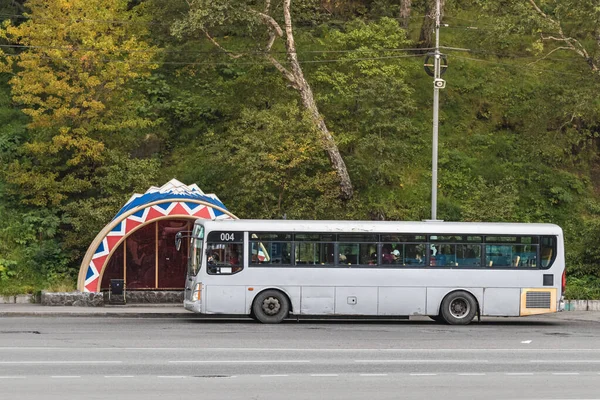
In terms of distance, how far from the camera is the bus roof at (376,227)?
81.9 ft

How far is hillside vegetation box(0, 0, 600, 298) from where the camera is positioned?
34.2 m

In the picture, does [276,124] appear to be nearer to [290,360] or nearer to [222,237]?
[222,237]

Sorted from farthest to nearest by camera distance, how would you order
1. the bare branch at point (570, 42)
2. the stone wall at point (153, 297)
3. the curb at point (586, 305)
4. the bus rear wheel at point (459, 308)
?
the bare branch at point (570, 42)
the curb at point (586, 305)
the stone wall at point (153, 297)
the bus rear wheel at point (459, 308)

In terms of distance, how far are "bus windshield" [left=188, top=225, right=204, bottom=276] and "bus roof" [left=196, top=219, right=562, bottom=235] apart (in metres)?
0.31

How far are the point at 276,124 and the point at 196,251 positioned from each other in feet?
33.7

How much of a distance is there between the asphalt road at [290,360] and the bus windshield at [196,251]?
1.41 m

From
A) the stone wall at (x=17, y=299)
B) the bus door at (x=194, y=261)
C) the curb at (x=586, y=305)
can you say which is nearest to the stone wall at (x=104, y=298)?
the stone wall at (x=17, y=299)

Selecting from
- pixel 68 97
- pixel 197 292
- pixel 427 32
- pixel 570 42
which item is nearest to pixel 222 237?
pixel 197 292

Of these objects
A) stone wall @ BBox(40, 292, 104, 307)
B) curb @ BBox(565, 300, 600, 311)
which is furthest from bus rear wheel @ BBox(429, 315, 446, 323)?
stone wall @ BBox(40, 292, 104, 307)

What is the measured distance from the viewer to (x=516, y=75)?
4503 cm

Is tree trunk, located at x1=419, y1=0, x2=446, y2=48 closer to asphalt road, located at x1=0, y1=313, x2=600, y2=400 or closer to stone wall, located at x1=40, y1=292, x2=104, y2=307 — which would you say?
asphalt road, located at x1=0, y1=313, x2=600, y2=400

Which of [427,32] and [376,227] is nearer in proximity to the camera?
[376,227]

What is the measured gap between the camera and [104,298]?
29.6 m

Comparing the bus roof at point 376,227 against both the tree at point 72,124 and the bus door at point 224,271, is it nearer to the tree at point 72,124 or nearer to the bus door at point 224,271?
the bus door at point 224,271
